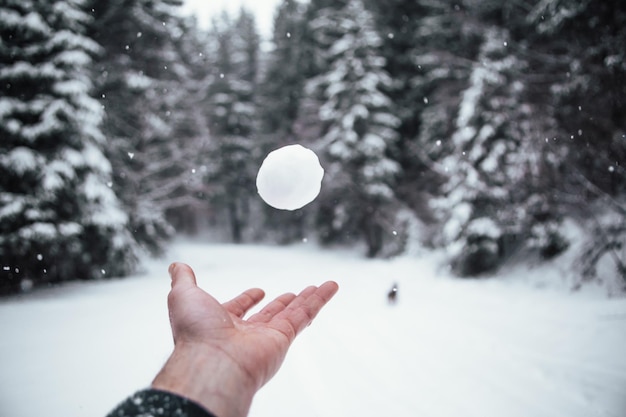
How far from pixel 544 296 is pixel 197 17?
86.8ft

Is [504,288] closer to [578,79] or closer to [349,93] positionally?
[578,79]

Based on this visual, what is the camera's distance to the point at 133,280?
8031mm

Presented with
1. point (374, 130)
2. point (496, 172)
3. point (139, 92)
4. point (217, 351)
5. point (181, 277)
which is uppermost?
point (139, 92)

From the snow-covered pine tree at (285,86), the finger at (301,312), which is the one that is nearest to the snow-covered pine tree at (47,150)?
the finger at (301,312)

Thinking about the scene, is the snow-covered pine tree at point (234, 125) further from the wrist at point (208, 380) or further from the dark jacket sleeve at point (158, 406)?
the dark jacket sleeve at point (158, 406)

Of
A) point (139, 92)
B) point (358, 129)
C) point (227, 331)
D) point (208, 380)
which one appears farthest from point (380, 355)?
point (139, 92)

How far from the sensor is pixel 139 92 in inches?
385

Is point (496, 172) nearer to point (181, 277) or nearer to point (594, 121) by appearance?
point (594, 121)

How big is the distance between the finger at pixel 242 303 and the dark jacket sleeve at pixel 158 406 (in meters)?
0.96

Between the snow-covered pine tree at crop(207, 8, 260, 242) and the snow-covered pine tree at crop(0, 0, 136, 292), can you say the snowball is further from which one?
the snow-covered pine tree at crop(207, 8, 260, 242)

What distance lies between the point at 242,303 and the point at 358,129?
34.1 ft

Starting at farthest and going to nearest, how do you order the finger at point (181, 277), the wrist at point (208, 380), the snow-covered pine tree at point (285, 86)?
the snow-covered pine tree at point (285, 86), the finger at point (181, 277), the wrist at point (208, 380)

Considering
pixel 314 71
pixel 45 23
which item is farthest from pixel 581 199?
pixel 314 71

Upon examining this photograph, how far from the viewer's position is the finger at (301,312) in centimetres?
199
